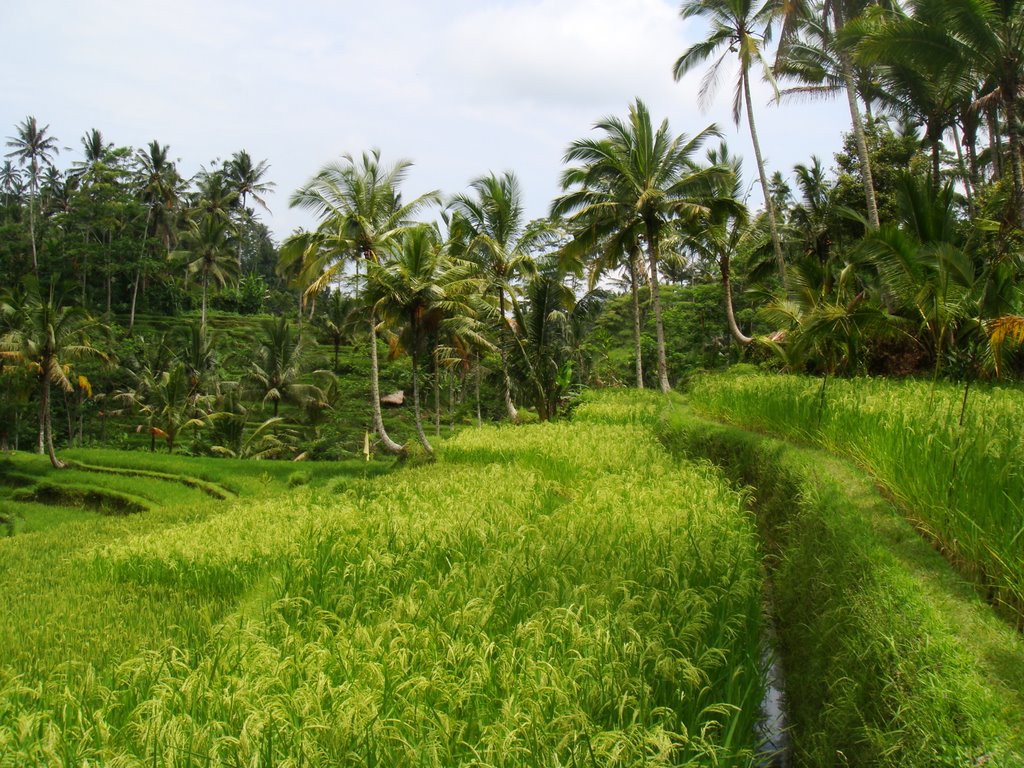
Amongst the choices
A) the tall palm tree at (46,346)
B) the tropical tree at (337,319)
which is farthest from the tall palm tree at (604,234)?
the tropical tree at (337,319)

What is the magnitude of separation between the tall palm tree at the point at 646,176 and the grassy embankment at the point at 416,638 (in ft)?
36.7

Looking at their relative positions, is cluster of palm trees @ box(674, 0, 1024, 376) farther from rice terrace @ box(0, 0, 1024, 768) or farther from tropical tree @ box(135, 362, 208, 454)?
tropical tree @ box(135, 362, 208, 454)

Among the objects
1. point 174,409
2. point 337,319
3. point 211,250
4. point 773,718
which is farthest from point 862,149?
point 211,250

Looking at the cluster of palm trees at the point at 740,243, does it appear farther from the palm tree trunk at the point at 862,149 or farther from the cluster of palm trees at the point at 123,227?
the cluster of palm trees at the point at 123,227

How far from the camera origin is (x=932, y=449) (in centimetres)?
445

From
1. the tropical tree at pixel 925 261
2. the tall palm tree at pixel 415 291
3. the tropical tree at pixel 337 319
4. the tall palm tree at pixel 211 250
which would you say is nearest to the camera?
the tropical tree at pixel 925 261

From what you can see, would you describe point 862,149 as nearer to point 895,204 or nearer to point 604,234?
point 895,204

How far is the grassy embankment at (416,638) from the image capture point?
9.52 ft

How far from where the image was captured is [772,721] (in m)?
4.27

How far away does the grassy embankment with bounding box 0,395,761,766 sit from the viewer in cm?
290

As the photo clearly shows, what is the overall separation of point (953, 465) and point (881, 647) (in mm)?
1440

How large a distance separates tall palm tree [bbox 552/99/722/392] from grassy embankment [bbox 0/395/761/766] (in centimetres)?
1118

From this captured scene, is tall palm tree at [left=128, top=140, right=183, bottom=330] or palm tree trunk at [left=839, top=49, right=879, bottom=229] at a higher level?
tall palm tree at [left=128, top=140, right=183, bottom=330]

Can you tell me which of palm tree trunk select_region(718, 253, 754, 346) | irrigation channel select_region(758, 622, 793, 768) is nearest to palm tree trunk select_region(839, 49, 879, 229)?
palm tree trunk select_region(718, 253, 754, 346)
